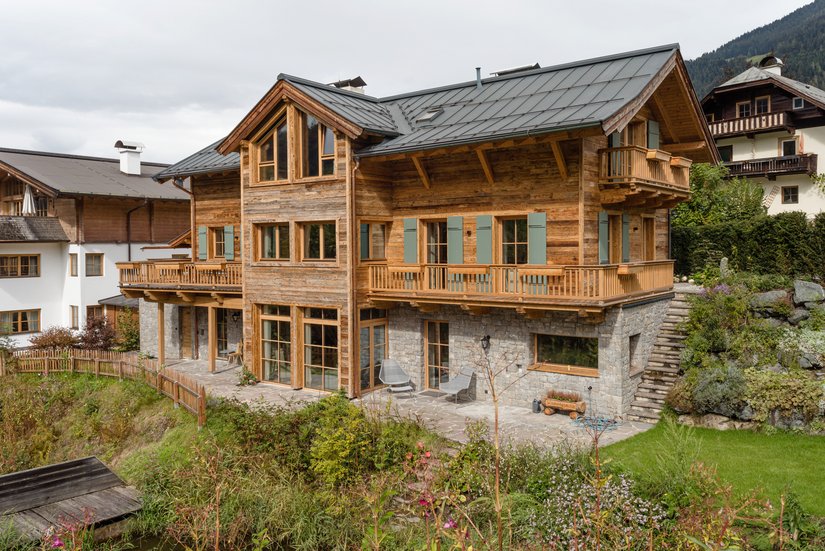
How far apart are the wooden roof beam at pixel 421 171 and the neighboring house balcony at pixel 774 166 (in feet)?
66.6

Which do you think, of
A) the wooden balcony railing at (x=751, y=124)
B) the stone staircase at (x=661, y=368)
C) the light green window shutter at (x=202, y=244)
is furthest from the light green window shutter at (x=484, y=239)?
the wooden balcony railing at (x=751, y=124)

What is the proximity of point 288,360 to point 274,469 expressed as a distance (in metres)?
6.73

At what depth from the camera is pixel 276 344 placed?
20.8m

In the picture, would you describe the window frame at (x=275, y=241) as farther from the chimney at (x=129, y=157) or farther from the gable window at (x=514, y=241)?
the chimney at (x=129, y=157)

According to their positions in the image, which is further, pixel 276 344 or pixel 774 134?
pixel 774 134

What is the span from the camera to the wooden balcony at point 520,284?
15758mm

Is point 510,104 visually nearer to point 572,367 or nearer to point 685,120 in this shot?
point 685,120

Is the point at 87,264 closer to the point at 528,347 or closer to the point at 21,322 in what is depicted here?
the point at 21,322

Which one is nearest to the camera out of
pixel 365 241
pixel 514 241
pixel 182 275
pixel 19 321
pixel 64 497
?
pixel 64 497

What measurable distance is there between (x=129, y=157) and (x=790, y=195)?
32.1 metres

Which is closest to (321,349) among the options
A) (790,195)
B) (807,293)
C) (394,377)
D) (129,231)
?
(394,377)

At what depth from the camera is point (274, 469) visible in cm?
1407

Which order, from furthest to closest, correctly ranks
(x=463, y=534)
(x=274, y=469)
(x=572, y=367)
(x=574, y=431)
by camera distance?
(x=572, y=367), (x=574, y=431), (x=274, y=469), (x=463, y=534)

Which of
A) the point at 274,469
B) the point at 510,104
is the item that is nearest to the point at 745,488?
the point at 274,469
